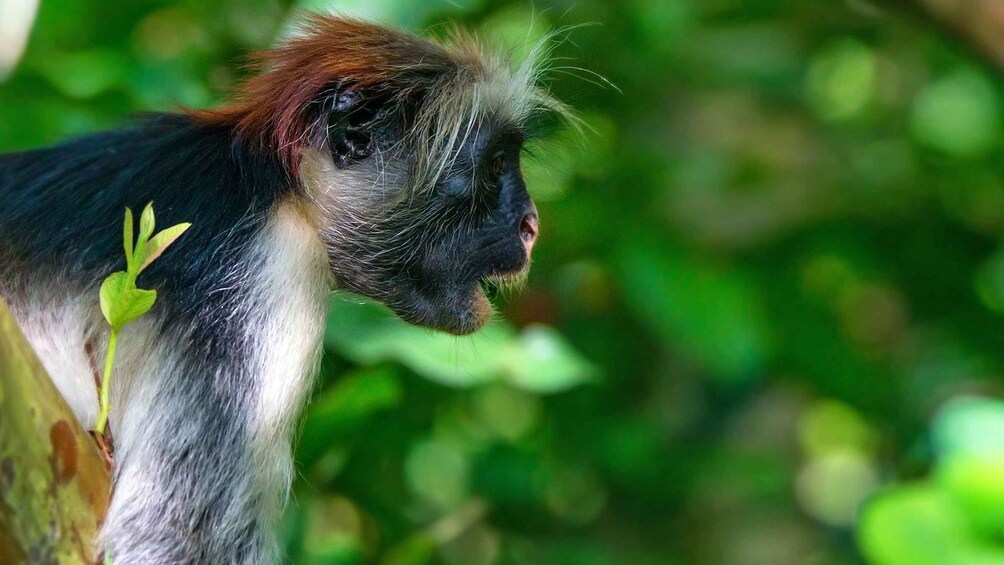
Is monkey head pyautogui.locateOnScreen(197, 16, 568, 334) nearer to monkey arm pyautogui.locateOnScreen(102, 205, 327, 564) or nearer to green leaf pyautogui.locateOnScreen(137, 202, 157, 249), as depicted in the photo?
monkey arm pyautogui.locateOnScreen(102, 205, 327, 564)

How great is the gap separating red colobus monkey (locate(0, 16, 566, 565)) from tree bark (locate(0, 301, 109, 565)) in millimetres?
447

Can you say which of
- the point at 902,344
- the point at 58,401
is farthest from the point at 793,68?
the point at 58,401

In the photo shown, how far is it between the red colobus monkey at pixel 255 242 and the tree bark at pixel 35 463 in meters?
0.45

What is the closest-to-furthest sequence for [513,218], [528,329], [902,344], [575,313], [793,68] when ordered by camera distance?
[513,218], [528,329], [575,313], [793,68], [902,344]

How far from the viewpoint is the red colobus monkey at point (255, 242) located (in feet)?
11.4

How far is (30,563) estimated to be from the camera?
2.52 m

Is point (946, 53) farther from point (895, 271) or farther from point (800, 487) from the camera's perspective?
point (800, 487)

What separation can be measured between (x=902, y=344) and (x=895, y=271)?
0.78 m

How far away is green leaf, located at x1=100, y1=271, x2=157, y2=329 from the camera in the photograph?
2.65 metres

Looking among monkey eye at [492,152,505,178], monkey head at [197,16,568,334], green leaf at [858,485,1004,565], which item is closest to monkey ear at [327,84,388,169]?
monkey head at [197,16,568,334]

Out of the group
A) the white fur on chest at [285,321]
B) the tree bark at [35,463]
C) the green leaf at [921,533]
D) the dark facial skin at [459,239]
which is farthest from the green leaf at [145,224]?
the green leaf at [921,533]

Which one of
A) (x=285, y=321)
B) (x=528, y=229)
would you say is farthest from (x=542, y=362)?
(x=285, y=321)

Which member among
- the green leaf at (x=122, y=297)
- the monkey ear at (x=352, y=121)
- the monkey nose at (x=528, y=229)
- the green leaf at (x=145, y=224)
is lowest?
the monkey nose at (x=528, y=229)

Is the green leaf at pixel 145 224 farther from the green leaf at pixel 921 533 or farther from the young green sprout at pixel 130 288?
the green leaf at pixel 921 533
